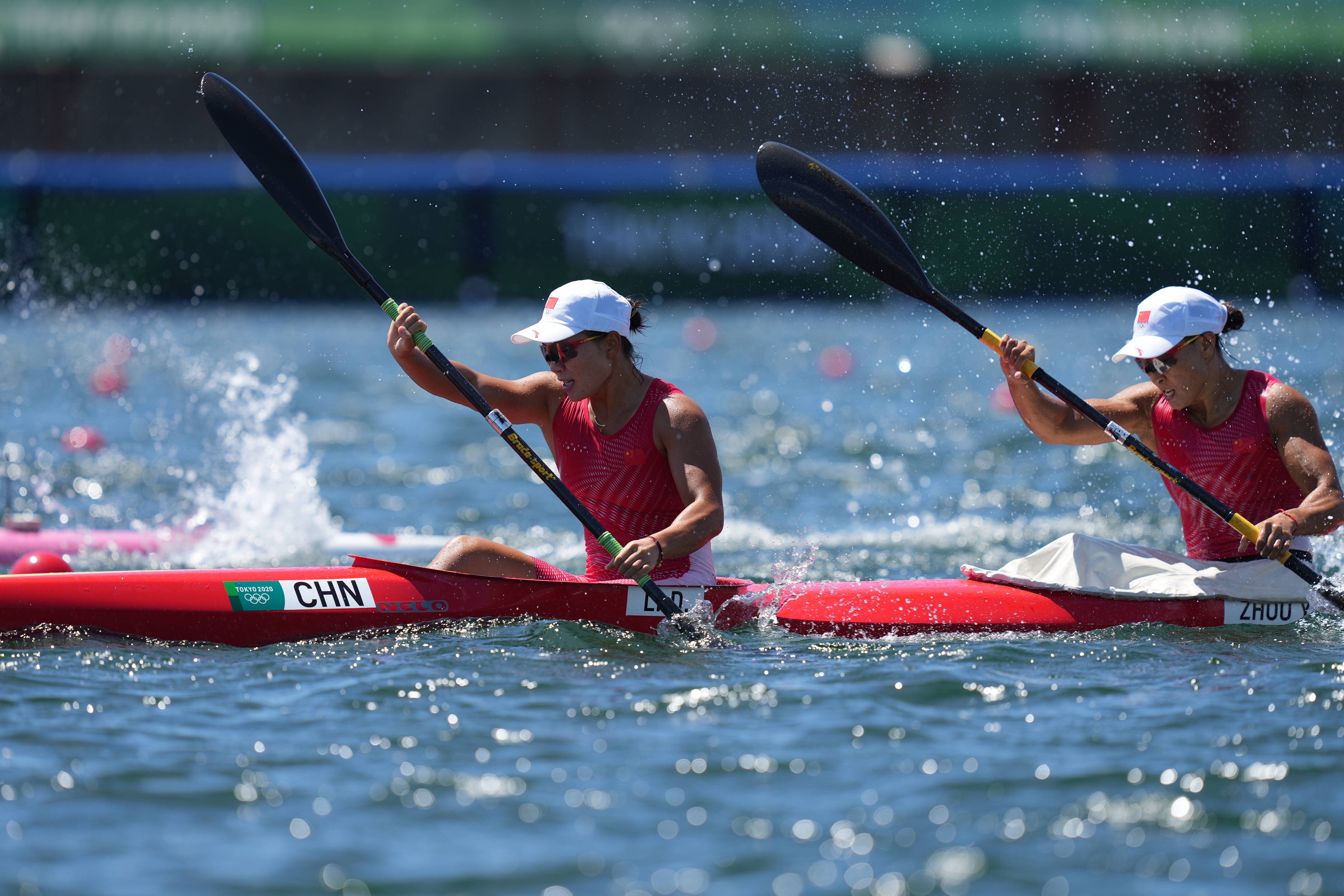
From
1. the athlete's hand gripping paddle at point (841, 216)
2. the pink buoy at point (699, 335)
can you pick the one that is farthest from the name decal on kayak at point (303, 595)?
the pink buoy at point (699, 335)

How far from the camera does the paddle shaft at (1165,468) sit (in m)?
6.17

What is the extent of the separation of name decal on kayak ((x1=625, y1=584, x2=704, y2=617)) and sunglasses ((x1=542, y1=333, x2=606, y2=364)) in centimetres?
94

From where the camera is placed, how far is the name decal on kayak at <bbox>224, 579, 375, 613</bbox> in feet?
19.6

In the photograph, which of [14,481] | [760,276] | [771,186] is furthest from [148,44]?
[771,186]

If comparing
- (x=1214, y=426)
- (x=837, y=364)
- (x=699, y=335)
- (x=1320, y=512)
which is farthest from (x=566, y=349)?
(x=699, y=335)

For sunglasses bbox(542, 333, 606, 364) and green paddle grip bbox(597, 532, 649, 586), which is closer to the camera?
sunglasses bbox(542, 333, 606, 364)

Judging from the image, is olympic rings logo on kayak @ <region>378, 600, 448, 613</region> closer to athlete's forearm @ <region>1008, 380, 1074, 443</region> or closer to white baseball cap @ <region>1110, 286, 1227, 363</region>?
athlete's forearm @ <region>1008, 380, 1074, 443</region>

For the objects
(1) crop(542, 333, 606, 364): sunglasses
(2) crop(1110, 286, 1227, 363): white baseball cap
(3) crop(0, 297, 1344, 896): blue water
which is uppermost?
(2) crop(1110, 286, 1227, 363): white baseball cap

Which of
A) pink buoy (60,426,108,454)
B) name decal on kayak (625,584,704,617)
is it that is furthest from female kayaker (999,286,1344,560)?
pink buoy (60,426,108,454)

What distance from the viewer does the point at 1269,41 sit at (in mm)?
Answer: 31688

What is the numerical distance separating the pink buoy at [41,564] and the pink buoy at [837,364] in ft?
44.0

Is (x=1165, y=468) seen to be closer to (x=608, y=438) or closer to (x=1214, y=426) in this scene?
(x=1214, y=426)

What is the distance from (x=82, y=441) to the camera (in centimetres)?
1308

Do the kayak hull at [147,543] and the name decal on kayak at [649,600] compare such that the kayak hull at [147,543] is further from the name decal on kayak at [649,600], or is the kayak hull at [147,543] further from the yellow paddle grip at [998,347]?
the yellow paddle grip at [998,347]
